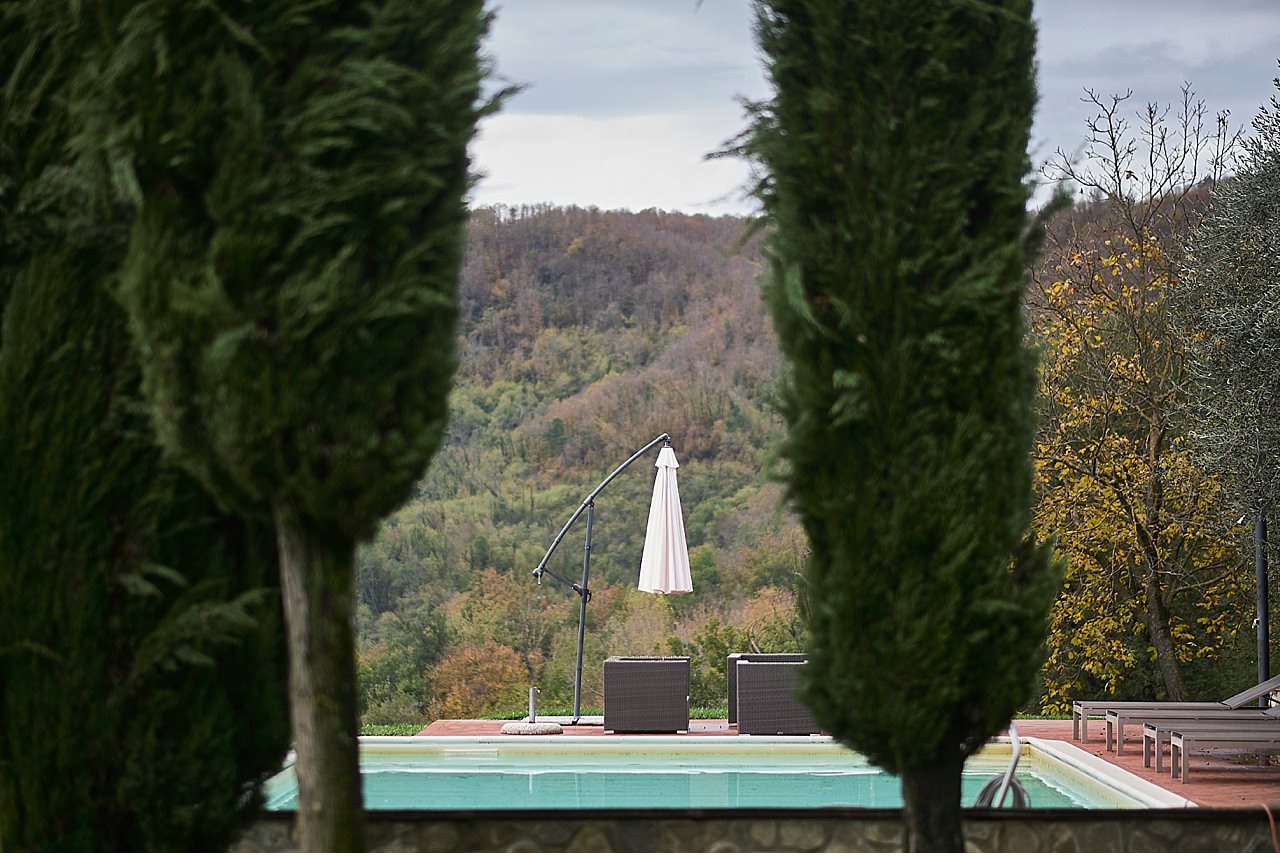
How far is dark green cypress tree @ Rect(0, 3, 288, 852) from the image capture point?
3.53 m

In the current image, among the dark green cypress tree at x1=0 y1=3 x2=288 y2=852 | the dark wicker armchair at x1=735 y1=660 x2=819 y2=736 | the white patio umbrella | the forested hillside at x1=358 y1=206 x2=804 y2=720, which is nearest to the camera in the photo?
the dark green cypress tree at x1=0 y1=3 x2=288 y2=852

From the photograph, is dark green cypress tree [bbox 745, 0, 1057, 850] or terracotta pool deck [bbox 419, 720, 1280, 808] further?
terracotta pool deck [bbox 419, 720, 1280, 808]

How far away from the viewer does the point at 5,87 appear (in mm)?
3664

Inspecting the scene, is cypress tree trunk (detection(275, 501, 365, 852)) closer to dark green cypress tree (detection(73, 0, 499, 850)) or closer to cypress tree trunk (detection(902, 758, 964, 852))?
dark green cypress tree (detection(73, 0, 499, 850))

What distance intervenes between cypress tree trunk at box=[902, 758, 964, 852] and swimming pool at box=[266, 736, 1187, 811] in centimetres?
419

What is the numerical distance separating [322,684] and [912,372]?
2.02m

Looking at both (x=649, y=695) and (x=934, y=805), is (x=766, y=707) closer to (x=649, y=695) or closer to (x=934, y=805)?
(x=649, y=695)

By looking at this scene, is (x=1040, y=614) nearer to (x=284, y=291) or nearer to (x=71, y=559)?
(x=284, y=291)

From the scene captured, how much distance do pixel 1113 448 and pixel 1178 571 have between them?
4.59 feet

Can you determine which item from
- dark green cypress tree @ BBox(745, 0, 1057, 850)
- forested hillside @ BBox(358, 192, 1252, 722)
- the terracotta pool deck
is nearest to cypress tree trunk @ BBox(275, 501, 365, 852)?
dark green cypress tree @ BBox(745, 0, 1057, 850)

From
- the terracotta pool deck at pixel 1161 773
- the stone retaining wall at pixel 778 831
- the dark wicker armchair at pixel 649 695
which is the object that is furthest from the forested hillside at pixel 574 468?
the stone retaining wall at pixel 778 831

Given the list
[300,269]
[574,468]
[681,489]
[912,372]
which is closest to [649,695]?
[912,372]

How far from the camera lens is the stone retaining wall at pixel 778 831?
13.9 feet

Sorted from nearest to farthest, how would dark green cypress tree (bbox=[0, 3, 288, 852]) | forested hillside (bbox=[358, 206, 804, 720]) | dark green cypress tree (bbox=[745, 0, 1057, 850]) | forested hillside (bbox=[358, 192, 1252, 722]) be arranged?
dark green cypress tree (bbox=[0, 3, 288, 852]) < dark green cypress tree (bbox=[745, 0, 1057, 850]) < forested hillside (bbox=[358, 192, 1252, 722]) < forested hillside (bbox=[358, 206, 804, 720])
